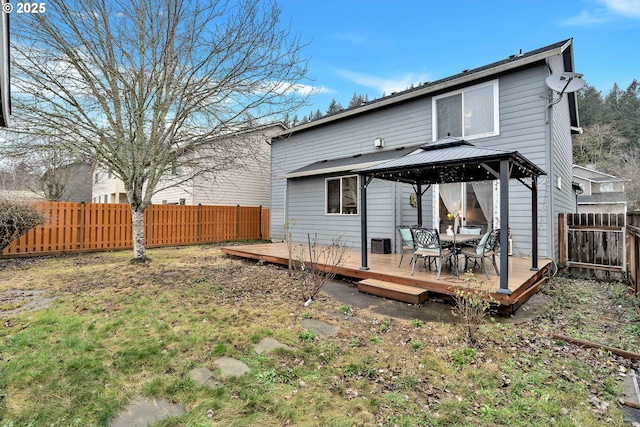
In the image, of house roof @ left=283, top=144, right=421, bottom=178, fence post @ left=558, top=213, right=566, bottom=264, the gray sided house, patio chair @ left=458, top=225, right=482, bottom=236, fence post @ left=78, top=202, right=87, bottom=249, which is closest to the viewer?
the gray sided house

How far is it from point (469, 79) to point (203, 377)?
8290mm

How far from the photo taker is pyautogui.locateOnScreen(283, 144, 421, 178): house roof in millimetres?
8633

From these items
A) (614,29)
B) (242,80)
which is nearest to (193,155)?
(242,80)

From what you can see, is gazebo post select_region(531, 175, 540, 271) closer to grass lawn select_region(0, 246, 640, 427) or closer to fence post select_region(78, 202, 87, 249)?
grass lawn select_region(0, 246, 640, 427)

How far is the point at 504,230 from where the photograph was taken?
4.48 metres

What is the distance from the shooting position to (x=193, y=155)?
838 cm

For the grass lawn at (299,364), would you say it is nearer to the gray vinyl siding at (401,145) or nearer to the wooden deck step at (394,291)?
the wooden deck step at (394,291)

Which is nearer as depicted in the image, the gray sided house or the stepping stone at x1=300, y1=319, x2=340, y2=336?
the stepping stone at x1=300, y1=319, x2=340, y2=336

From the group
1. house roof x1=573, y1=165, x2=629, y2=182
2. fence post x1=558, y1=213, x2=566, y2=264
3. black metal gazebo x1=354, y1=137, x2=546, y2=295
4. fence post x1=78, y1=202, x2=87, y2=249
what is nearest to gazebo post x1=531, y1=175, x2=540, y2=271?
black metal gazebo x1=354, y1=137, x2=546, y2=295

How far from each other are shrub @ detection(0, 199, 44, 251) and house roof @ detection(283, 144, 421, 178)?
23.1 feet

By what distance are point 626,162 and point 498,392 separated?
32424mm

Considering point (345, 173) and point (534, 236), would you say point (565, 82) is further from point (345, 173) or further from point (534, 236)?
point (345, 173)

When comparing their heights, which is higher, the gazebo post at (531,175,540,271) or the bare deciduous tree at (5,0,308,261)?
the bare deciduous tree at (5,0,308,261)

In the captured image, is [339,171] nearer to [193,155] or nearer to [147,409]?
[193,155]
